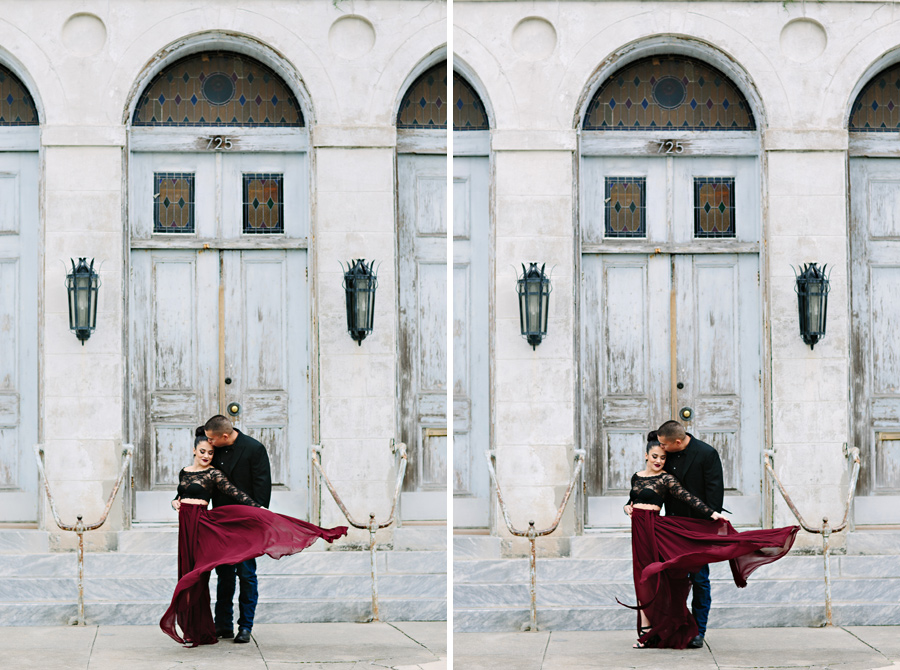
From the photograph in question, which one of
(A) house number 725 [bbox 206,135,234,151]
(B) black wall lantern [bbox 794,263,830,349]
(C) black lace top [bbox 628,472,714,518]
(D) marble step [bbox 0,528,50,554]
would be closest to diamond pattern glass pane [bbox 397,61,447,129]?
(A) house number 725 [bbox 206,135,234,151]

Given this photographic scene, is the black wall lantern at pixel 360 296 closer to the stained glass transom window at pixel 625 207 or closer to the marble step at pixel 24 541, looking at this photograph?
the stained glass transom window at pixel 625 207

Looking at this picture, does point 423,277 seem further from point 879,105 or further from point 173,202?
point 879,105

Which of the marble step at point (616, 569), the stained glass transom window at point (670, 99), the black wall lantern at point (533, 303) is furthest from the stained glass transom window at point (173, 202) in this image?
the marble step at point (616, 569)

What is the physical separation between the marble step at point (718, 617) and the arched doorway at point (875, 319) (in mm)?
1655

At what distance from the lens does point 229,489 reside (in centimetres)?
728

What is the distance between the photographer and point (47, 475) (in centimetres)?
904

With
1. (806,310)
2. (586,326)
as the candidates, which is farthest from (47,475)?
(806,310)

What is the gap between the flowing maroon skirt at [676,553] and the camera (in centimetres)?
718

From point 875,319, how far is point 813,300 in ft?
2.56

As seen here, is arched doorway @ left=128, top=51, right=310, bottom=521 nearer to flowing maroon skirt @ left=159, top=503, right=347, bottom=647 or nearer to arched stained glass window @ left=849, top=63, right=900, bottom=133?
flowing maroon skirt @ left=159, top=503, right=347, bottom=647

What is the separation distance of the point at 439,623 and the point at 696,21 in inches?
208

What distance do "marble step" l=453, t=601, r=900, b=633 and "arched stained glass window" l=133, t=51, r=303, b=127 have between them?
14.3ft

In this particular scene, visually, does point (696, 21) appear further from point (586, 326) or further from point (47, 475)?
point (47, 475)

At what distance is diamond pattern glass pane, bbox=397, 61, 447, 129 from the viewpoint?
31.2 ft
